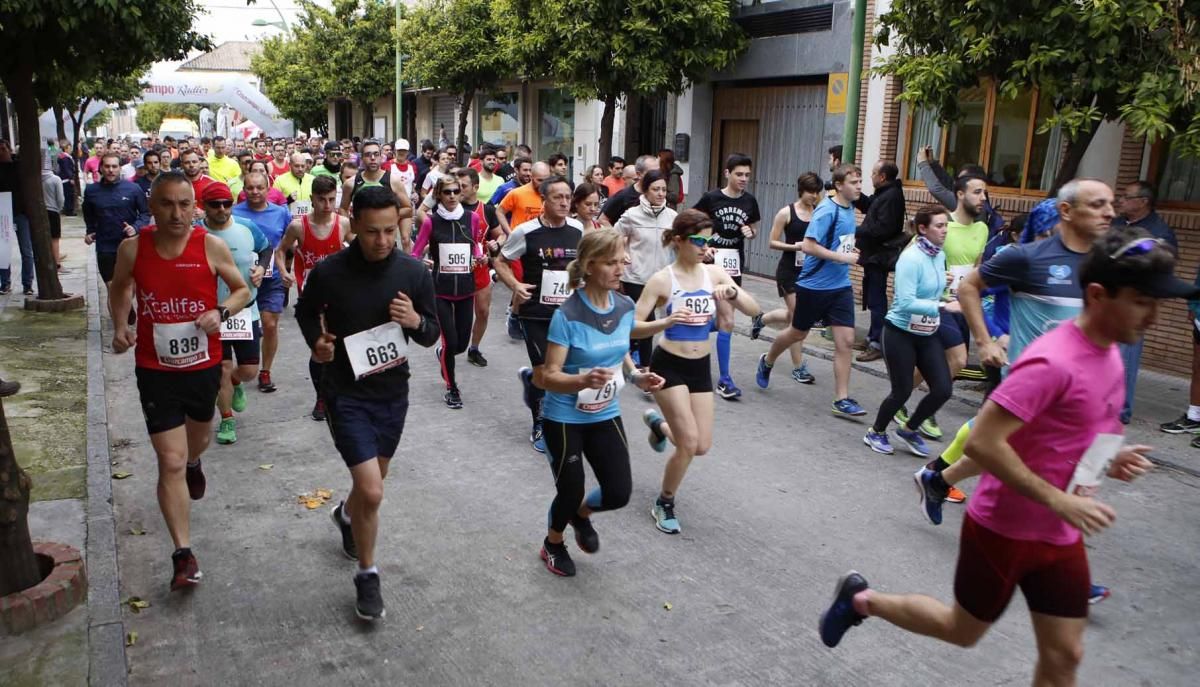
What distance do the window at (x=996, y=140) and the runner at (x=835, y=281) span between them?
3.62 meters

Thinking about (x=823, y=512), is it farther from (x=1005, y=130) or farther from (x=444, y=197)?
(x=1005, y=130)

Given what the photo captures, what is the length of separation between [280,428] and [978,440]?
18.8ft

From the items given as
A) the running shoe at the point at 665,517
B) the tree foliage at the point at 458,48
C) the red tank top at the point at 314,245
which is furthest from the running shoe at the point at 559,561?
the tree foliage at the point at 458,48

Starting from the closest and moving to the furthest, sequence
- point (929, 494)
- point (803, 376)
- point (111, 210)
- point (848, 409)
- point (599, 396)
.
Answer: point (599, 396)
point (929, 494)
point (848, 409)
point (803, 376)
point (111, 210)

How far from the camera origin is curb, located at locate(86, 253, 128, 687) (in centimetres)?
405

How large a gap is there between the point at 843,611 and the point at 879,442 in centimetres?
361

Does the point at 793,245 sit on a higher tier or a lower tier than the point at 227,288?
higher

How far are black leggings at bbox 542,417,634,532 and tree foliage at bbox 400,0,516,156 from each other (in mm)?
16468

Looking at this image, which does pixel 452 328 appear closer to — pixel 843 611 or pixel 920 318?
pixel 920 318

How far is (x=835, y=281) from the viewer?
845cm

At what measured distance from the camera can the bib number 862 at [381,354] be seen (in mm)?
4477

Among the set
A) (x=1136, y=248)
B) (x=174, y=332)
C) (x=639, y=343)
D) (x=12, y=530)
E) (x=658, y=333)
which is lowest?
(x=12, y=530)

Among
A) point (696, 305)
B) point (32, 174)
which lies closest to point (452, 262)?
point (696, 305)

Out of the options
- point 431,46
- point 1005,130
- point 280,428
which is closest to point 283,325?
point 280,428
